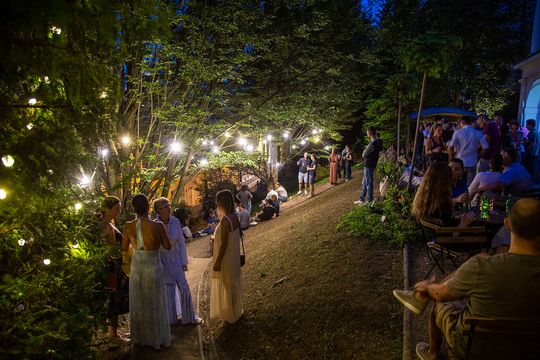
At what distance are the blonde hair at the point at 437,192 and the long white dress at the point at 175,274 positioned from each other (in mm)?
3501

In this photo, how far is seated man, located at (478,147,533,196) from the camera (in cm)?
605

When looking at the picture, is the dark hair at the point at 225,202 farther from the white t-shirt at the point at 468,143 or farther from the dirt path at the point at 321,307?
the white t-shirt at the point at 468,143

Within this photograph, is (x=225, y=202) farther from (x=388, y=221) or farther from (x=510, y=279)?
(x=388, y=221)

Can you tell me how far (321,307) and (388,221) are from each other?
9.85ft

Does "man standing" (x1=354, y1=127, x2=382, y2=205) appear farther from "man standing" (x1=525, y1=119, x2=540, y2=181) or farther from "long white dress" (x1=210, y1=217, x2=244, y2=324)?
"long white dress" (x1=210, y1=217, x2=244, y2=324)

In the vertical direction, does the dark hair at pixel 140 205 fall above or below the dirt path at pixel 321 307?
above

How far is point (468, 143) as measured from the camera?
8.25 metres

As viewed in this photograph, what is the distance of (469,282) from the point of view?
269 cm

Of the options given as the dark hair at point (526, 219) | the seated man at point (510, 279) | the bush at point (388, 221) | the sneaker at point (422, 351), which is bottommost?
the sneaker at point (422, 351)

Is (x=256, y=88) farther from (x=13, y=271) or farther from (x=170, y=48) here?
(x=13, y=271)

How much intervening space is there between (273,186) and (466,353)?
58.2 feet

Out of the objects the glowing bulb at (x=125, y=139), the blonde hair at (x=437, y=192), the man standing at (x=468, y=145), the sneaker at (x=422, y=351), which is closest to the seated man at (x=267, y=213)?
the glowing bulb at (x=125, y=139)

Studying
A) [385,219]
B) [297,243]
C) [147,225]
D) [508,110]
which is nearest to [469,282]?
[147,225]

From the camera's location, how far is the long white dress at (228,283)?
5199 millimetres
